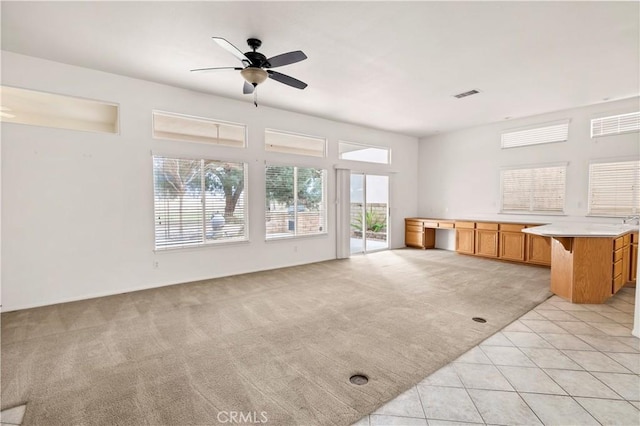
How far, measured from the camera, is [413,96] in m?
5.21

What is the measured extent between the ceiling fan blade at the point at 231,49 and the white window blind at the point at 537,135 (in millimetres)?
6465

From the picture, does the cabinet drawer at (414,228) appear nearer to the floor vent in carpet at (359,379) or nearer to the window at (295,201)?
the window at (295,201)

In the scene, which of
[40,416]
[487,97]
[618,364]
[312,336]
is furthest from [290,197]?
[618,364]

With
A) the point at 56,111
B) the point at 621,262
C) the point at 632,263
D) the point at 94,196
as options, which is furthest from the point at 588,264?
the point at 56,111

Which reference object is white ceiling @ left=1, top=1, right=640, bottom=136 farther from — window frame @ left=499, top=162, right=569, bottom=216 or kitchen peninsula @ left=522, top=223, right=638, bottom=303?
kitchen peninsula @ left=522, top=223, right=638, bottom=303

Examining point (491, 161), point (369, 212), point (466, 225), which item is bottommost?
point (466, 225)

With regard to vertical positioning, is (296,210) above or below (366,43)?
below

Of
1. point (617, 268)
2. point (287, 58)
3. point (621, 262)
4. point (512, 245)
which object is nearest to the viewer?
point (287, 58)

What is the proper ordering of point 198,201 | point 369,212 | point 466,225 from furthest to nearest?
1. point 369,212
2. point 466,225
3. point 198,201

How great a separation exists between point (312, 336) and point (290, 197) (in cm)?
360

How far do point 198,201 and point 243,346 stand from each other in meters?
2.99

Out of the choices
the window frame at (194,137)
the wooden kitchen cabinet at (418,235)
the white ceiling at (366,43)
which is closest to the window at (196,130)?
the window frame at (194,137)

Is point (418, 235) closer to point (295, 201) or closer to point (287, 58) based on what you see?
point (295, 201)

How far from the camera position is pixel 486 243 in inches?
270
